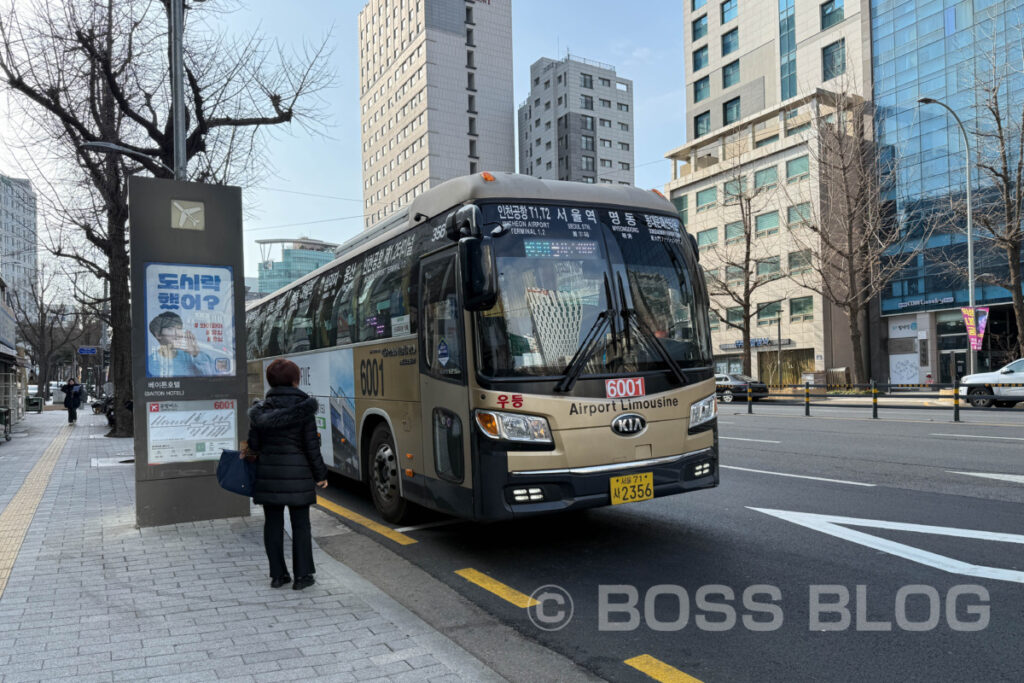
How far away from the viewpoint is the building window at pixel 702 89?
5806 cm

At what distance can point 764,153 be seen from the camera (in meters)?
48.6

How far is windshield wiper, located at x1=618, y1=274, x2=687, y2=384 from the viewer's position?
19.2 ft

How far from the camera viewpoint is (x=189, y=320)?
754 centimetres

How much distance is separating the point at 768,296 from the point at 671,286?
4640cm

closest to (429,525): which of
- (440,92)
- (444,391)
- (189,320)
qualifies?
(444,391)

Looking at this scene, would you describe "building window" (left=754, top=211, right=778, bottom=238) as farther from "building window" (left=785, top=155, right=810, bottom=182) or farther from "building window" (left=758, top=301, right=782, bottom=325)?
"building window" (left=758, top=301, right=782, bottom=325)

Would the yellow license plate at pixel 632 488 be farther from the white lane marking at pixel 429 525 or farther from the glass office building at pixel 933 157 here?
the glass office building at pixel 933 157

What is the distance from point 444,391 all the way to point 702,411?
82.5 inches

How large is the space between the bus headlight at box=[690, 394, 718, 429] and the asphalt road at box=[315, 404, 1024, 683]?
1.01 meters

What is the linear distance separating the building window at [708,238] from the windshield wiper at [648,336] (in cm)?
4869

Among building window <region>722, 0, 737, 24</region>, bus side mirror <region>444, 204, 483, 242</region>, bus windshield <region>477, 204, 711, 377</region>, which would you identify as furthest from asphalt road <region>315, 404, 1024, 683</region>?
building window <region>722, 0, 737, 24</region>

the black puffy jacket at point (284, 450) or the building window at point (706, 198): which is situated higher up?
the building window at point (706, 198)

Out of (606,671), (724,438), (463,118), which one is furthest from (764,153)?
(606,671)

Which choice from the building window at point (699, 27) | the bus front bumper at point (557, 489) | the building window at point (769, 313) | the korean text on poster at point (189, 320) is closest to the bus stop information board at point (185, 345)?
the korean text on poster at point (189, 320)
